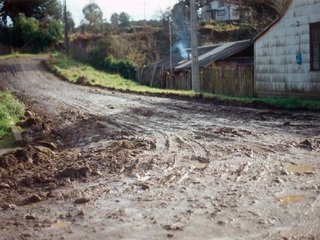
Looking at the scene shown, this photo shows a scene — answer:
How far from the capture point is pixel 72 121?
40.6 ft

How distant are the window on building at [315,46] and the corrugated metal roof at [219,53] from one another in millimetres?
9285

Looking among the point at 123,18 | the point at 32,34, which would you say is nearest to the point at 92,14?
the point at 123,18

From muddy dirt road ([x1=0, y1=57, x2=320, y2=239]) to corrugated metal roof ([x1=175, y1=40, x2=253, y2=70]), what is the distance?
1413 centimetres

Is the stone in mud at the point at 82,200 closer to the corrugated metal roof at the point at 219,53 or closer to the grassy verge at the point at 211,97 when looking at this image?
the grassy verge at the point at 211,97

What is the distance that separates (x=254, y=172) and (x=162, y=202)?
6.13 feet

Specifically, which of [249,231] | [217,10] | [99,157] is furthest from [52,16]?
[249,231]

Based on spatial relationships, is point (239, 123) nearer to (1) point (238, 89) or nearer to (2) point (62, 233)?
(2) point (62, 233)

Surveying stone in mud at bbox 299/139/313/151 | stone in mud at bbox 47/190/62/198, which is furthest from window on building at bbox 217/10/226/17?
stone in mud at bbox 47/190/62/198

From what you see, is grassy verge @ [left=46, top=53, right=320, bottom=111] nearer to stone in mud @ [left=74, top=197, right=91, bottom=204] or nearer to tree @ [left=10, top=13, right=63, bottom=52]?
stone in mud @ [left=74, top=197, right=91, bottom=204]

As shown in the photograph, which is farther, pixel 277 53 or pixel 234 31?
pixel 234 31

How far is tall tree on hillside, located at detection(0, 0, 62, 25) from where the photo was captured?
55.2 meters

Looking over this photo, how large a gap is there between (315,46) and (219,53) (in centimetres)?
1103

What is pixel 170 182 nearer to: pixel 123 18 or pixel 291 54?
pixel 291 54

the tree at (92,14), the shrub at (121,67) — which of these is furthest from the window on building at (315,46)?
the tree at (92,14)
